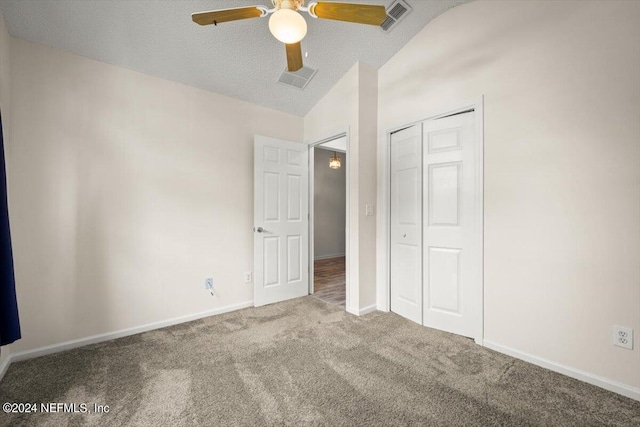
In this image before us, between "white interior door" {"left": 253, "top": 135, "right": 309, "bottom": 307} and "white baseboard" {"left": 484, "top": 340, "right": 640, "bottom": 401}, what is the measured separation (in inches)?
88.0

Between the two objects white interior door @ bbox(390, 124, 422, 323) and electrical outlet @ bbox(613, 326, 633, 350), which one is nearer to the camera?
electrical outlet @ bbox(613, 326, 633, 350)

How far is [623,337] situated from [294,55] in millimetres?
2812

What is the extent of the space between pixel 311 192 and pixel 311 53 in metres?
1.72

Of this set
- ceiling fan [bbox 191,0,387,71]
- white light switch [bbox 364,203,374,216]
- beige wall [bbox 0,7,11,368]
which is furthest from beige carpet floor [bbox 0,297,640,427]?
ceiling fan [bbox 191,0,387,71]

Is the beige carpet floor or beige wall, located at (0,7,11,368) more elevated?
beige wall, located at (0,7,11,368)

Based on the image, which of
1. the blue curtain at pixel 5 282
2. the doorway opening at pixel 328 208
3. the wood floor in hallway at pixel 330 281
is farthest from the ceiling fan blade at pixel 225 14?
the doorway opening at pixel 328 208

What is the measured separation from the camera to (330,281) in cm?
Answer: 454

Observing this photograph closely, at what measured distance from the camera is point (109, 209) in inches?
98.7

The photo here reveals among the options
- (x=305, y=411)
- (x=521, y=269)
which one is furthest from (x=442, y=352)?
(x=305, y=411)

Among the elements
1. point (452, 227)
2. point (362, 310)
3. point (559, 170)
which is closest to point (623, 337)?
point (559, 170)

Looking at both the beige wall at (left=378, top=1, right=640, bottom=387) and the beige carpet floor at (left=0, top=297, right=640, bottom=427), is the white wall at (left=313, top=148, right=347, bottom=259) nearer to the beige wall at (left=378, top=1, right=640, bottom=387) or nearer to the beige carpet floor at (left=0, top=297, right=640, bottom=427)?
the beige carpet floor at (left=0, top=297, right=640, bottom=427)

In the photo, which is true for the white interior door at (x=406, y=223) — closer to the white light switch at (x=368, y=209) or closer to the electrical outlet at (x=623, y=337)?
the white light switch at (x=368, y=209)

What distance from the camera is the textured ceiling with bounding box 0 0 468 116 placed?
2078 millimetres

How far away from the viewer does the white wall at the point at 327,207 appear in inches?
262
